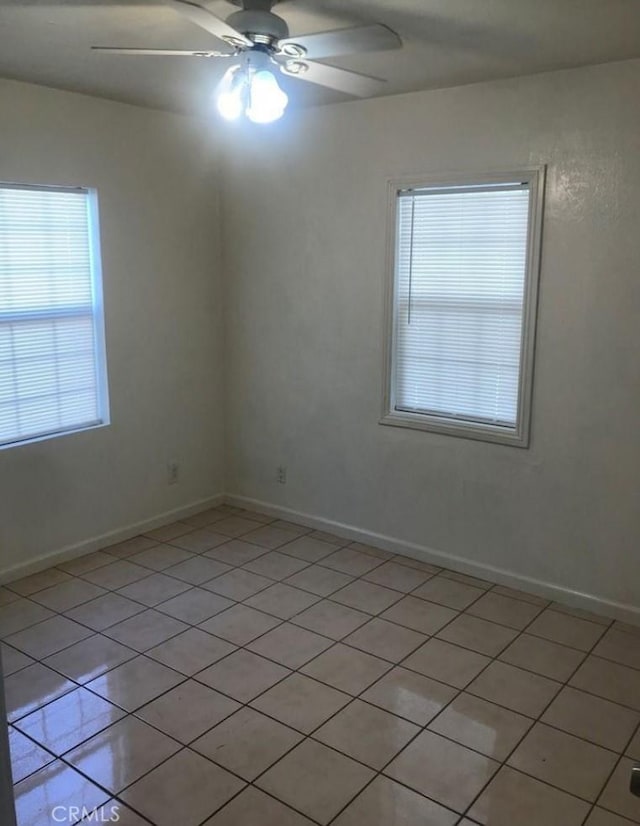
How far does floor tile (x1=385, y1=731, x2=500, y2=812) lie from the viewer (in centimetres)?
221

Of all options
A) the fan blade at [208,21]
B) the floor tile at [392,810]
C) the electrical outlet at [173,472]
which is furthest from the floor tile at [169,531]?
the fan blade at [208,21]

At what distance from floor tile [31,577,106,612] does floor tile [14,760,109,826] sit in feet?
3.78

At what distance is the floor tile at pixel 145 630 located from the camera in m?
3.07

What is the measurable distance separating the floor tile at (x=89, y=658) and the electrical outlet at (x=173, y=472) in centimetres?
141

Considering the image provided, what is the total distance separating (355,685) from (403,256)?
83.4 inches

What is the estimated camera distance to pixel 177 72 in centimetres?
313

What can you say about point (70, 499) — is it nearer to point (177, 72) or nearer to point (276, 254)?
point (276, 254)

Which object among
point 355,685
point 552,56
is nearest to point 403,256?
point 552,56

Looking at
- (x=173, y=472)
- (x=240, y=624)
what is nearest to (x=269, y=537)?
(x=173, y=472)

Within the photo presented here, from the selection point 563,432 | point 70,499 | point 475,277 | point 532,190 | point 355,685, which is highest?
point 532,190

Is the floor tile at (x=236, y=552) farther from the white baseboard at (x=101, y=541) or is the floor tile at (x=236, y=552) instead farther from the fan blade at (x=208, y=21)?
the fan blade at (x=208, y=21)

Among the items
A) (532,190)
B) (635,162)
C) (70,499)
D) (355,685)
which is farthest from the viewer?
(70,499)

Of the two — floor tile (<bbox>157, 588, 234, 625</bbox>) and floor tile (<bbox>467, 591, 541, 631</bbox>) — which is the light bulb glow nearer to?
floor tile (<bbox>157, 588, 234, 625</bbox>)

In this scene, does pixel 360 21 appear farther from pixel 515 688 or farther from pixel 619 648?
pixel 619 648
